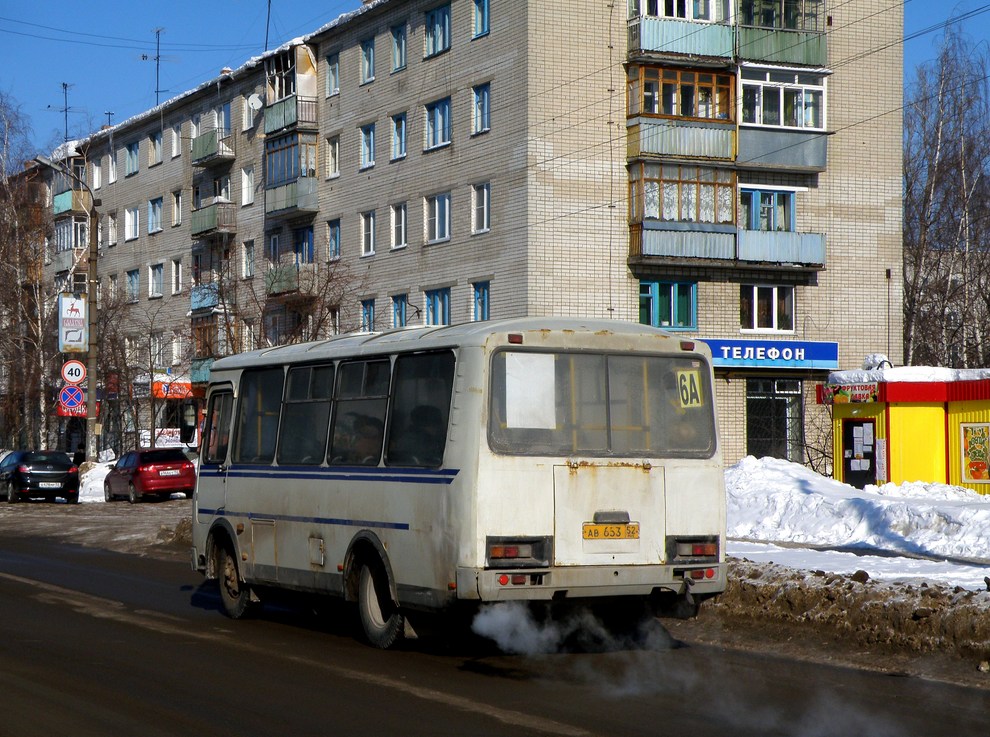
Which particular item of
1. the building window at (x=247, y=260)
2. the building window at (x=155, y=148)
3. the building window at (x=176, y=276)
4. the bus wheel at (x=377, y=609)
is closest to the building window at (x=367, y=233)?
the building window at (x=247, y=260)

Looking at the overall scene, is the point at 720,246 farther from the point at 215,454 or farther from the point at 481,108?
the point at 215,454

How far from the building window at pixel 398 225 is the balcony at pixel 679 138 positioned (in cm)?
810

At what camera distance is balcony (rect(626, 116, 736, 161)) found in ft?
130

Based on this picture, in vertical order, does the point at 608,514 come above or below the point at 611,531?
above

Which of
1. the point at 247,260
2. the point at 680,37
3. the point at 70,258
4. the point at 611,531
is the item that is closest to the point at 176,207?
the point at 247,260

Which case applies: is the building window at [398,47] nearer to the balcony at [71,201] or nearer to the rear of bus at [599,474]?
the balcony at [71,201]

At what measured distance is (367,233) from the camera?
46438 millimetres

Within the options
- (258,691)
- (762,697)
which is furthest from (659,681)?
(258,691)

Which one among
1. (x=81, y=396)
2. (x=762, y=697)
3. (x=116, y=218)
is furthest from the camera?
(x=116, y=218)

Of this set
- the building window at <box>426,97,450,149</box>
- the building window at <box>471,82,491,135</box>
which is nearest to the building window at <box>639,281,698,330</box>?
the building window at <box>471,82,491,135</box>

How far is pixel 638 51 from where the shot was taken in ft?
131

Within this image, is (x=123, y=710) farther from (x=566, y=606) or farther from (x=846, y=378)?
(x=846, y=378)

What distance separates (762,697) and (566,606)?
8.64ft

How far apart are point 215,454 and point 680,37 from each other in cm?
2909
